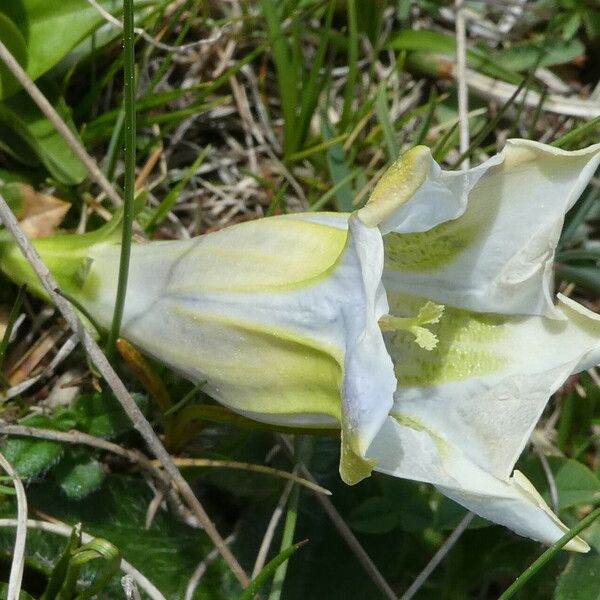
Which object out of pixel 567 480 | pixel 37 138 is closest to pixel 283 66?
pixel 37 138

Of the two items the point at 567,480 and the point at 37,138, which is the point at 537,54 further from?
the point at 37,138

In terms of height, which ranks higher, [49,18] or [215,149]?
[49,18]

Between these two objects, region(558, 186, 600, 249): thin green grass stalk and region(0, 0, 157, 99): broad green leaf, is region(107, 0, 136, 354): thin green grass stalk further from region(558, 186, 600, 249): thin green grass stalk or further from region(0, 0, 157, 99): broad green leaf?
region(558, 186, 600, 249): thin green grass stalk

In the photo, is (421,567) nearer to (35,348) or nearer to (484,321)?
(484,321)

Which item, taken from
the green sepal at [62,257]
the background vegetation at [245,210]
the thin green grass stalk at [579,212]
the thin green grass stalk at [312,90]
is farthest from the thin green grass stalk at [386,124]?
the green sepal at [62,257]

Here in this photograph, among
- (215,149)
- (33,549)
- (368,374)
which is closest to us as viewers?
(368,374)

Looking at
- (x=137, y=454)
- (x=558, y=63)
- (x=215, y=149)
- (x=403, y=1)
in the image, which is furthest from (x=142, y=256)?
(x=558, y=63)

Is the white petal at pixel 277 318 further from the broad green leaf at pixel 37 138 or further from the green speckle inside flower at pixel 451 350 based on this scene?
the broad green leaf at pixel 37 138

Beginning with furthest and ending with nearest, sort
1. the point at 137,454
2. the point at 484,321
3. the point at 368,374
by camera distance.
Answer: the point at 137,454 < the point at 484,321 < the point at 368,374

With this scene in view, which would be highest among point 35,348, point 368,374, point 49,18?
point 49,18
